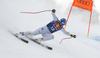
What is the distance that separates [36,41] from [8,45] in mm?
1713

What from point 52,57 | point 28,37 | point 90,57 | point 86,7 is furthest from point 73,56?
point 86,7

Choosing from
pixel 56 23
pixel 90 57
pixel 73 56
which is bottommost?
pixel 90 57

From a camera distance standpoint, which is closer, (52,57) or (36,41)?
(52,57)

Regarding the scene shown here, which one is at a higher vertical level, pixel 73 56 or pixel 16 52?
pixel 16 52

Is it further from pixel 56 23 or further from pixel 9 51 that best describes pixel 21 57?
pixel 56 23

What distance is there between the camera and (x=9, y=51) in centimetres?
349

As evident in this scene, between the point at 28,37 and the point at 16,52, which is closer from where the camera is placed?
the point at 16,52

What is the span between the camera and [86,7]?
22.9 ft

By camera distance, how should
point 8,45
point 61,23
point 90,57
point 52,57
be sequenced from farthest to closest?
point 90,57 → point 61,23 → point 52,57 → point 8,45

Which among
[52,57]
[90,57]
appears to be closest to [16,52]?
[52,57]

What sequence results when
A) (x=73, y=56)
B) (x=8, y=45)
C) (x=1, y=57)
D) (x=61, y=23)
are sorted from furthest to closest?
(x=73, y=56)
(x=61, y=23)
(x=8, y=45)
(x=1, y=57)

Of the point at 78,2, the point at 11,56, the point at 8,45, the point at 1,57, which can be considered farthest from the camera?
the point at 78,2

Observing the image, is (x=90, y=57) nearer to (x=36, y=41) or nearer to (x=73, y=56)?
(x=73, y=56)

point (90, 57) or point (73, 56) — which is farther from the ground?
point (73, 56)
